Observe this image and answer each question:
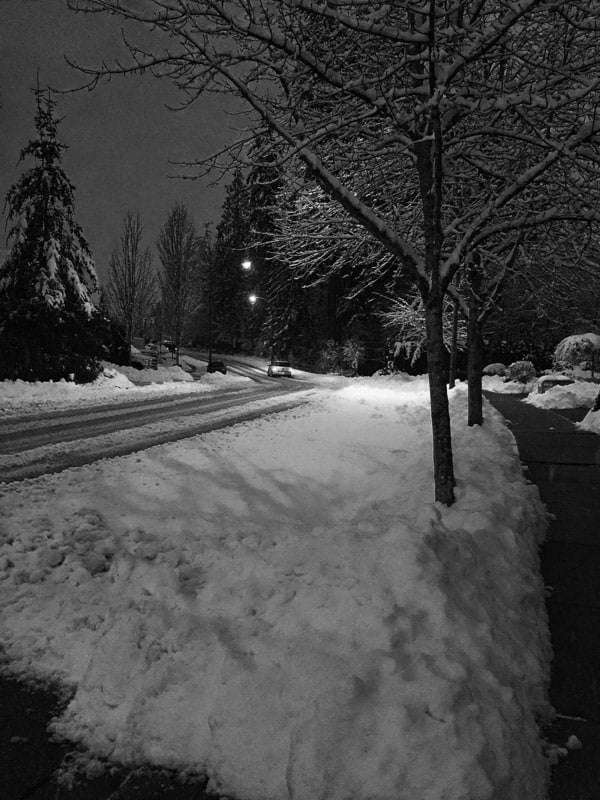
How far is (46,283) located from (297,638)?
1980cm

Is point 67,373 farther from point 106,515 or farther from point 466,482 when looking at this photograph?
point 466,482

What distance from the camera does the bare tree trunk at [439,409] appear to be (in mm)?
4754

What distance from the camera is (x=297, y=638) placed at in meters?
2.60

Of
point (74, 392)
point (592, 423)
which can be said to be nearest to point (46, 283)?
point (74, 392)

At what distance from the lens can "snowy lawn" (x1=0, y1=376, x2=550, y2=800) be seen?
2.05m

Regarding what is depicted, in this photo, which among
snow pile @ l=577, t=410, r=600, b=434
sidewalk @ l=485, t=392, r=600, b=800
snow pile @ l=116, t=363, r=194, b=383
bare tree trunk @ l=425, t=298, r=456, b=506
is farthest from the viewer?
snow pile @ l=116, t=363, r=194, b=383

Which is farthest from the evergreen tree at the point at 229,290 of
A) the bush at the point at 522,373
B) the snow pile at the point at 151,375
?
the bush at the point at 522,373

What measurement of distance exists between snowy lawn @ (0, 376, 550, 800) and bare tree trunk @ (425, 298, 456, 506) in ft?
0.75

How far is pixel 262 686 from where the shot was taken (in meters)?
2.36

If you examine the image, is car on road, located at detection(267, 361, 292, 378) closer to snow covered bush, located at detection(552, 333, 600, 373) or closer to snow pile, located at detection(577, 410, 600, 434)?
snow covered bush, located at detection(552, 333, 600, 373)

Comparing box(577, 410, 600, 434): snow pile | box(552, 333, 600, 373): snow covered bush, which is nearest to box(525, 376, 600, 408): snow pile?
box(577, 410, 600, 434): snow pile

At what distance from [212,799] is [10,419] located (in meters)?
11.5

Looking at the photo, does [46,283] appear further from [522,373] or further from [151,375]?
[522,373]

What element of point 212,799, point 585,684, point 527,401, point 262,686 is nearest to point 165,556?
point 262,686
